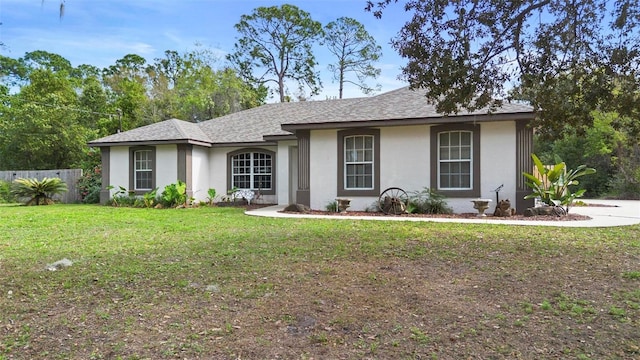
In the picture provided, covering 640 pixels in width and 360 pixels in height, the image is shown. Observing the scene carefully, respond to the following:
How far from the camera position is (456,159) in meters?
12.3

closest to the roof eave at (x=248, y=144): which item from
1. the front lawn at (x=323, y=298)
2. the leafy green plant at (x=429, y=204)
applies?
the leafy green plant at (x=429, y=204)

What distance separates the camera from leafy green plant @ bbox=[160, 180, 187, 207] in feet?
49.6

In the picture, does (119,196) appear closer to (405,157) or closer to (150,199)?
(150,199)

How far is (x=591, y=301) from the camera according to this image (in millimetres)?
4238

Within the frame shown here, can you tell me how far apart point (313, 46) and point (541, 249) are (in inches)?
1260

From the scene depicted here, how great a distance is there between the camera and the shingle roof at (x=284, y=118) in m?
12.7

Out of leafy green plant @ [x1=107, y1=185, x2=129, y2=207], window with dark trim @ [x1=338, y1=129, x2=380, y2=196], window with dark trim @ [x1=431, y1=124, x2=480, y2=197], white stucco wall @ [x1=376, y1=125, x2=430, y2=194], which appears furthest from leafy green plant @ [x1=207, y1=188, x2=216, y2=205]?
window with dark trim @ [x1=431, y1=124, x2=480, y2=197]

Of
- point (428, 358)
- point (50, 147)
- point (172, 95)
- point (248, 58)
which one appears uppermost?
point (248, 58)

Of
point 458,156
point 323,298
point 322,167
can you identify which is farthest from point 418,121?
point 323,298

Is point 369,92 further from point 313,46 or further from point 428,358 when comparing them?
point 428,358

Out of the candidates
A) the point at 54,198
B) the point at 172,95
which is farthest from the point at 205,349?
the point at 172,95

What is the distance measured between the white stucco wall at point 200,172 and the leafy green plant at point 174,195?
972 mm

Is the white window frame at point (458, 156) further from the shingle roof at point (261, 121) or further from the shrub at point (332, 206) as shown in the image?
the shingle roof at point (261, 121)

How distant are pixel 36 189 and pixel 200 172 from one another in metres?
6.50
